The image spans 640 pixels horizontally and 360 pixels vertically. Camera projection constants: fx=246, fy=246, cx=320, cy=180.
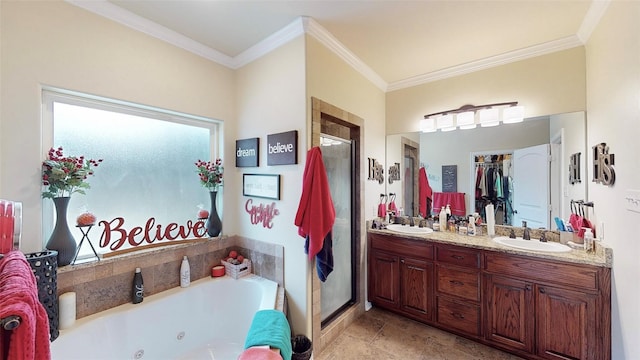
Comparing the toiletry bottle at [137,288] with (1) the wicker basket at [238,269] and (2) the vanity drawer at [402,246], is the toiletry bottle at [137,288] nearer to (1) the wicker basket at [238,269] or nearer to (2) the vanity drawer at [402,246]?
(1) the wicker basket at [238,269]

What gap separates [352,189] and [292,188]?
2.92ft

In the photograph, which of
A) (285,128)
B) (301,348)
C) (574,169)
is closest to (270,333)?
(301,348)

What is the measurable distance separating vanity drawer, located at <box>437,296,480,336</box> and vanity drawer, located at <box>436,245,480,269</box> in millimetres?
371

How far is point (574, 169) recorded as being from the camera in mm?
2180

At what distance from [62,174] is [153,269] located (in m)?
0.92

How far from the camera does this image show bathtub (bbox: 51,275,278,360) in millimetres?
1588

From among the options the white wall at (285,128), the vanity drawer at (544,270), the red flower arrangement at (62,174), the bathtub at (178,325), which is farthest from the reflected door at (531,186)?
the red flower arrangement at (62,174)

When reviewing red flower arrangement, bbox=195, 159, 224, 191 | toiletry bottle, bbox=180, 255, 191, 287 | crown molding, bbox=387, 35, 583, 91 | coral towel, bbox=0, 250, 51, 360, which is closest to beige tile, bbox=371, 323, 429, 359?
toiletry bottle, bbox=180, 255, 191, 287

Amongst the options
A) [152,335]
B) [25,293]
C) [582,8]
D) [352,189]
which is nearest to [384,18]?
[582,8]

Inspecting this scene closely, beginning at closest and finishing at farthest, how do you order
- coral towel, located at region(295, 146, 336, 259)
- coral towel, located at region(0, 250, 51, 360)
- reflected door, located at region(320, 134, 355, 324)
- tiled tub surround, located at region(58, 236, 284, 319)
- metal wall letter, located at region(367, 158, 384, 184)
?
coral towel, located at region(0, 250, 51, 360), tiled tub surround, located at region(58, 236, 284, 319), coral towel, located at region(295, 146, 336, 259), reflected door, located at region(320, 134, 355, 324), metal wall letter, located at region(367, 158, 384, 184)

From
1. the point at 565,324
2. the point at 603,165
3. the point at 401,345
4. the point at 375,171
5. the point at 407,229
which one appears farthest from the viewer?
the point at 375,171

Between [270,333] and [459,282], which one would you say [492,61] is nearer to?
[459,282]

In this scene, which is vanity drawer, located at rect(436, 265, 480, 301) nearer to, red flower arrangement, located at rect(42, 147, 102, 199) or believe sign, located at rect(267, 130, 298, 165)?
believe sign, located at rect(267, 130, 298, 165)

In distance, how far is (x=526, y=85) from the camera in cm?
240
